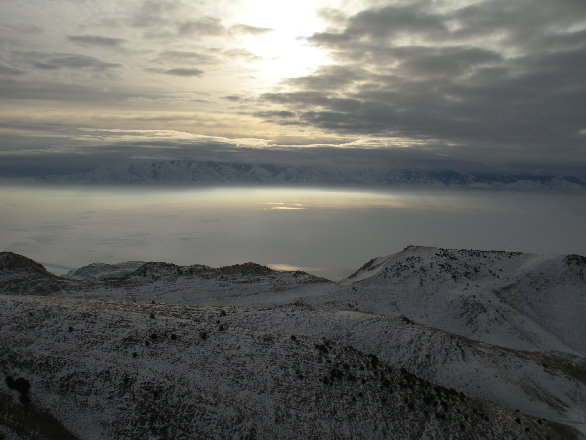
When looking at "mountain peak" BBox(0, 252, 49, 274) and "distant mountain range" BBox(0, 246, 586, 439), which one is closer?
"distant mountain range" BBox(0, 246, 586, 439)

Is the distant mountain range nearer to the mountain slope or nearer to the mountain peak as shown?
the mountain slope

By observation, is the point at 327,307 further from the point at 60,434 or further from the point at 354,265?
the point at 354,265

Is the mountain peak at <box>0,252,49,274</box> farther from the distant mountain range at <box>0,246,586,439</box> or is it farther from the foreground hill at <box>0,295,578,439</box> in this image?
the foreground hill at <box>0,295,578,439</box>

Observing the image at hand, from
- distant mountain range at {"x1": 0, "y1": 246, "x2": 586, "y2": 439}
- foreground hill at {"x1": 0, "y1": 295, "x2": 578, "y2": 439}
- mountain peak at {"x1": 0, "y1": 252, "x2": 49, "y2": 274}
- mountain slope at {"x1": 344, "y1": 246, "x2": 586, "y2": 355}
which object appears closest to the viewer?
foreground hill at {"x1": 0, "y1": 295, "x2": 578, "y2": 439}

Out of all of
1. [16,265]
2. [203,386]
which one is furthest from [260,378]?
[16,265]

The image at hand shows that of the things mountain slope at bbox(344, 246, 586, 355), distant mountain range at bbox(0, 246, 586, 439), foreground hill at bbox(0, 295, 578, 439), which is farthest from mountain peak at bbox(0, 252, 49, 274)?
mountain slope at bbox(344, 246, 586, 355)

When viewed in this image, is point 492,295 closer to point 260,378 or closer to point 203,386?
point 260,378

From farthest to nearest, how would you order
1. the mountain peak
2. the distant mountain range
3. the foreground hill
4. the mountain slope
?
1. the mountain peak
2. the mountain slope
3. the distant mountain range
4. the foreground hill

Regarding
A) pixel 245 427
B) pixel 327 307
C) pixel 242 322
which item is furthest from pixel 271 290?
pixel 245 427

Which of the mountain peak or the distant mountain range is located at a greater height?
the distant mountain range

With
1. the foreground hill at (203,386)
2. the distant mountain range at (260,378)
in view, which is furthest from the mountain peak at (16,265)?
the foreground hill at (203,386)

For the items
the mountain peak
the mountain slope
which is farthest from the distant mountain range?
the mountain peak
